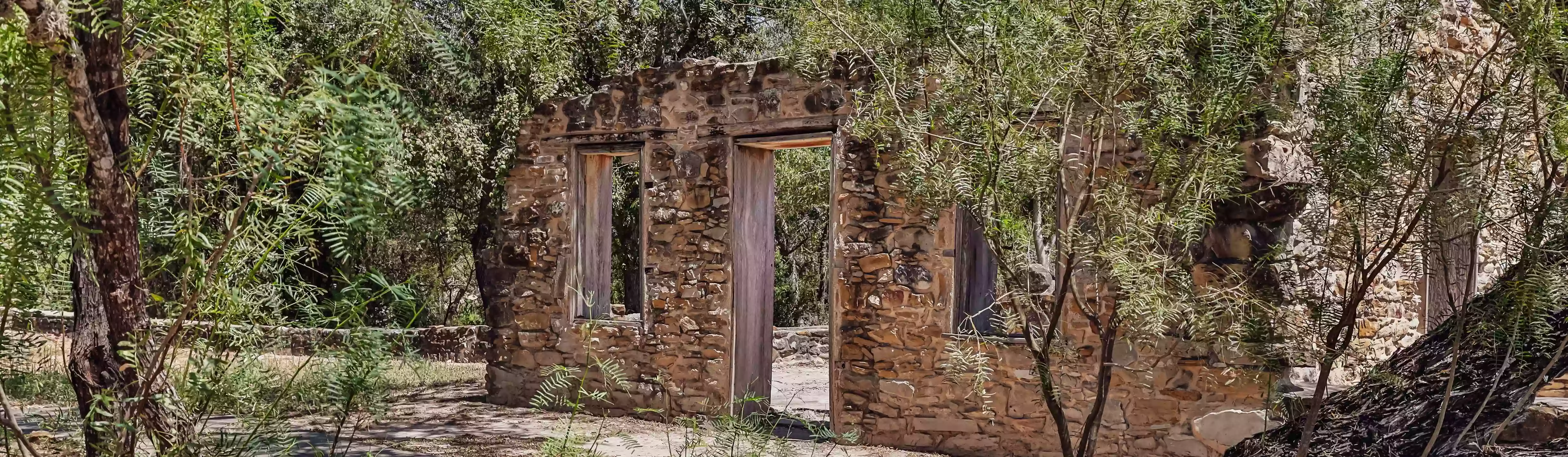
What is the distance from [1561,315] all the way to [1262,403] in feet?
7.45

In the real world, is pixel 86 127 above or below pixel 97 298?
above

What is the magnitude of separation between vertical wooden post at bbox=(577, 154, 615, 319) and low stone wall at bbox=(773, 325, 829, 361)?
5235 mm

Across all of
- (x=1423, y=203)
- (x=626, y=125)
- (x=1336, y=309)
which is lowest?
(x=1336, y=309)

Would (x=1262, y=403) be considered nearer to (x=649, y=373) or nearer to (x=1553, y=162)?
(x=1553, y=162)

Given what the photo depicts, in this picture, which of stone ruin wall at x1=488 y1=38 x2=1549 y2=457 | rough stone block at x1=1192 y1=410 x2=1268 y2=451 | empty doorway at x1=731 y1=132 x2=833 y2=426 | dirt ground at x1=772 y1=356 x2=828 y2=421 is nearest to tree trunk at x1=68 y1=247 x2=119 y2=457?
empty doorway at x1=731 y1=132 x2=833 y2=426

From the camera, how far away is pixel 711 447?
4.85 metres

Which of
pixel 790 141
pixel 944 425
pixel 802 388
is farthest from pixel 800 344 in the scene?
pixel 944 425

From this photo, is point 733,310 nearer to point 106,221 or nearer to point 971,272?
point 971,272

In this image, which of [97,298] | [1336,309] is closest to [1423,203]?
[1336,309]

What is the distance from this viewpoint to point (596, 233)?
8.61 m

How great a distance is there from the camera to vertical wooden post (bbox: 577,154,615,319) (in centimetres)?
860

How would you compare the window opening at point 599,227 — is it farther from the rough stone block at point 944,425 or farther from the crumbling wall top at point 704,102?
the rough stone block at point 944,425

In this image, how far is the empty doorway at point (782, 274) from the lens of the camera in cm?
791

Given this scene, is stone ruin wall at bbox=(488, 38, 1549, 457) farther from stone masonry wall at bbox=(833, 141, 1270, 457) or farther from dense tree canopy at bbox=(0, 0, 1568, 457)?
dense tree canopy at bbox=(0, 0, 1568, 457)
